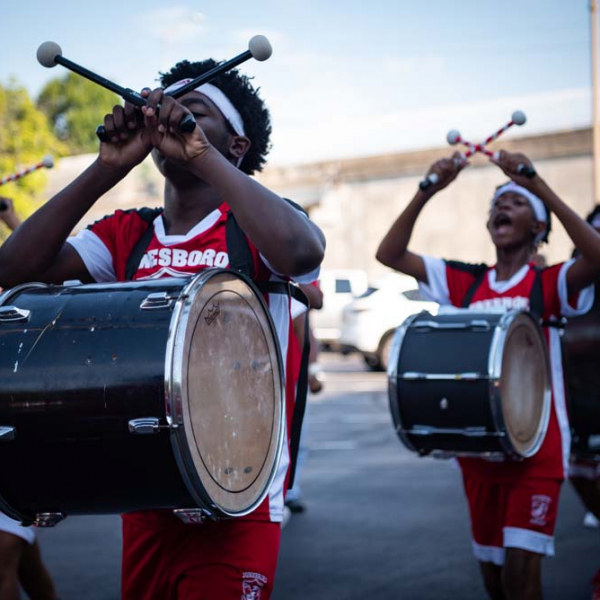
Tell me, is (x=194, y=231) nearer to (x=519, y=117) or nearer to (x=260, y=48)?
(x=260, y=48)

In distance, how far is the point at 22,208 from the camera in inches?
874

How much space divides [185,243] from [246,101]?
2.15 feet

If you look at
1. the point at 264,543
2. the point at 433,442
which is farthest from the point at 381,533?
the point at 264,543

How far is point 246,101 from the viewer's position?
349 centimetres

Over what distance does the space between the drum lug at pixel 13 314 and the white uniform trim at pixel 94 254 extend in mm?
531

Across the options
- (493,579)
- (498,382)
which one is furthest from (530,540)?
(498,382)

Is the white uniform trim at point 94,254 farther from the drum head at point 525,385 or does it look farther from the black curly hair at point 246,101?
the drum head at point 525,385

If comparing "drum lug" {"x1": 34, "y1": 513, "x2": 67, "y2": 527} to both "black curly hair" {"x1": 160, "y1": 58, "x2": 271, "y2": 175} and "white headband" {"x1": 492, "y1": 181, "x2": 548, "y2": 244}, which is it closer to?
"black curly hair" {"x1": 160, "y1": 58, "x2": 271, "y2": 175}

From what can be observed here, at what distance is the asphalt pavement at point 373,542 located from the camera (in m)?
6.06

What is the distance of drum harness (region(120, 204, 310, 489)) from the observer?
9.78 feet

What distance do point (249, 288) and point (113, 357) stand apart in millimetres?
462

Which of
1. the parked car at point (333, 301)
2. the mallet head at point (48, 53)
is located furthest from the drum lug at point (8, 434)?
the parked car at point (333, 301)

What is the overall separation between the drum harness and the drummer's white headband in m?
0.33

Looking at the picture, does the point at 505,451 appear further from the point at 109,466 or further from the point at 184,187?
the point at 109,466
